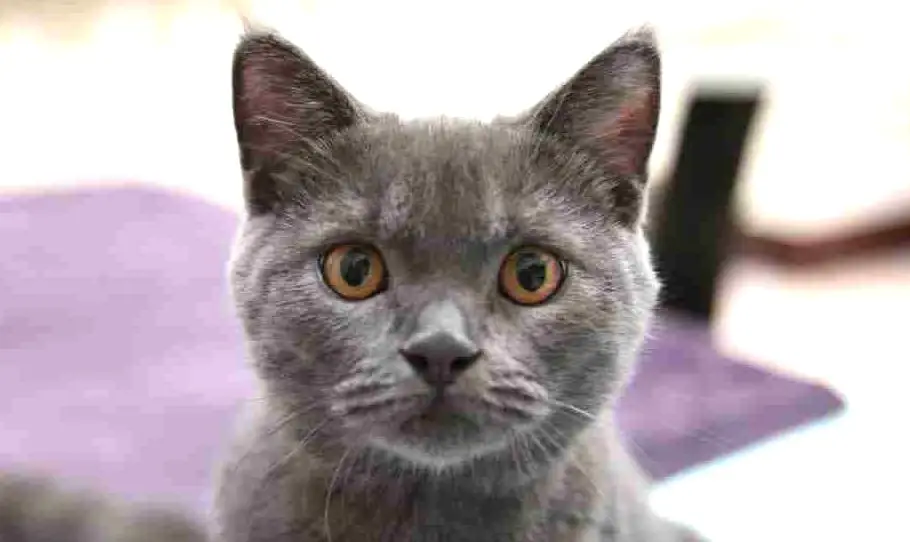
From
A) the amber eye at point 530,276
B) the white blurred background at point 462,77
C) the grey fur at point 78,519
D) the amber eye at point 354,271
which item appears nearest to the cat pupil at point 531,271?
the amber eye at point 530,276

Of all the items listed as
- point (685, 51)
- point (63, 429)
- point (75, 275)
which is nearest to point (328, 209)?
point (63, 429)

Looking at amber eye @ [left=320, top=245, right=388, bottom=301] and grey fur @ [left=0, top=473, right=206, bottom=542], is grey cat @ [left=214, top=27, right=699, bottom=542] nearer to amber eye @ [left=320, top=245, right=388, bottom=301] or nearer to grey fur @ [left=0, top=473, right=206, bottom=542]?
Answer: amber eye @ [left=320, top=245, right=388, bottom=301]

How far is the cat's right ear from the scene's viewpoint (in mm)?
904

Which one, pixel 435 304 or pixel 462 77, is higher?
pixel 435 304

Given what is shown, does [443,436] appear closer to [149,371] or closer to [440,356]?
[440,356]

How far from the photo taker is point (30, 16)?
2109 mm

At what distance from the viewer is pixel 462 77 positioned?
2434 millimetres

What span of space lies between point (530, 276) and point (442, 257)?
8 centimetres

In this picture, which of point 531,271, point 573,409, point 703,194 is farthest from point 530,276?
point 703,194

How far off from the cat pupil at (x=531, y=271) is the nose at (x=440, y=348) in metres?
0.09

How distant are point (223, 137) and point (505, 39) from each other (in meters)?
0.64

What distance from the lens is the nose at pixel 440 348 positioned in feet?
2.59

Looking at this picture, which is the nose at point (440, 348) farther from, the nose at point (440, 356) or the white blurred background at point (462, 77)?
the white blurred background at point (462, 77)

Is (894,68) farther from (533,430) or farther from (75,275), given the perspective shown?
(533,430)
